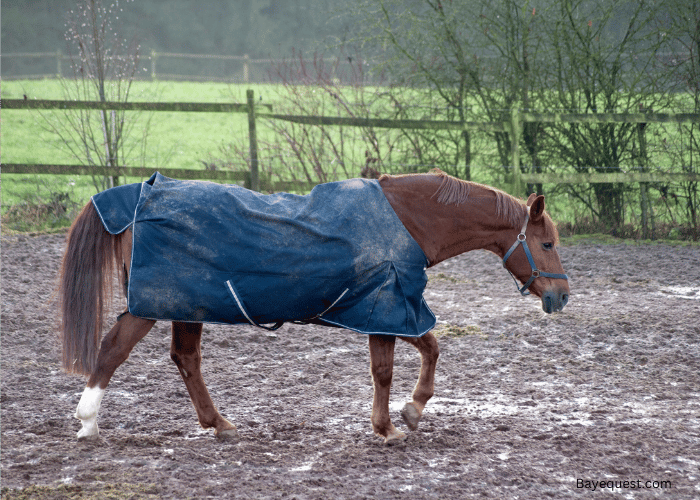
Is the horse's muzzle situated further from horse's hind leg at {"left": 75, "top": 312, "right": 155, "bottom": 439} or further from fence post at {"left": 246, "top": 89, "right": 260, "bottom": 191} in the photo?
fence post at {"left": 246, "top": 89, "right": 260, "bottom": 191}

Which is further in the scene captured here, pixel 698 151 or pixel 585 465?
pixel 698 151

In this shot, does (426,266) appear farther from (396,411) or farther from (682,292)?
(682,292)

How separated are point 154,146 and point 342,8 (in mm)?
6163

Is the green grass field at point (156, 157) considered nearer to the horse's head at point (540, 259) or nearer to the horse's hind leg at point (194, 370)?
the horse's hind leg at point (194, 370)

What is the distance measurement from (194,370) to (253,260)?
0.75 metres

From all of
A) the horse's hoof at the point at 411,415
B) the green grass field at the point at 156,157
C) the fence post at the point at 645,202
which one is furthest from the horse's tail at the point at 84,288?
the fence post at the point at 645,202

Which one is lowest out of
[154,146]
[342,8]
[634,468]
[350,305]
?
[634,468]

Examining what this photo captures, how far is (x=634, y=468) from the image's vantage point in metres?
2.84

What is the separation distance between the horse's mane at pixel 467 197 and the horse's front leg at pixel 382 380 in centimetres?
76

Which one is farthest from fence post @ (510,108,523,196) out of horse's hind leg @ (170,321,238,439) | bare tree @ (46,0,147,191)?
horse's hind leg @ (170,321,238,439)

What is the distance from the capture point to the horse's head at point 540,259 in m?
3.28

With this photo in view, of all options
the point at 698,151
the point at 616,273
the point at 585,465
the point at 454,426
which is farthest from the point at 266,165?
the point at 585,465

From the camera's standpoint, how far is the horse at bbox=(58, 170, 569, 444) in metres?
3.05

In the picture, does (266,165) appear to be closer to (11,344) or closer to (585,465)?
(11,344)
